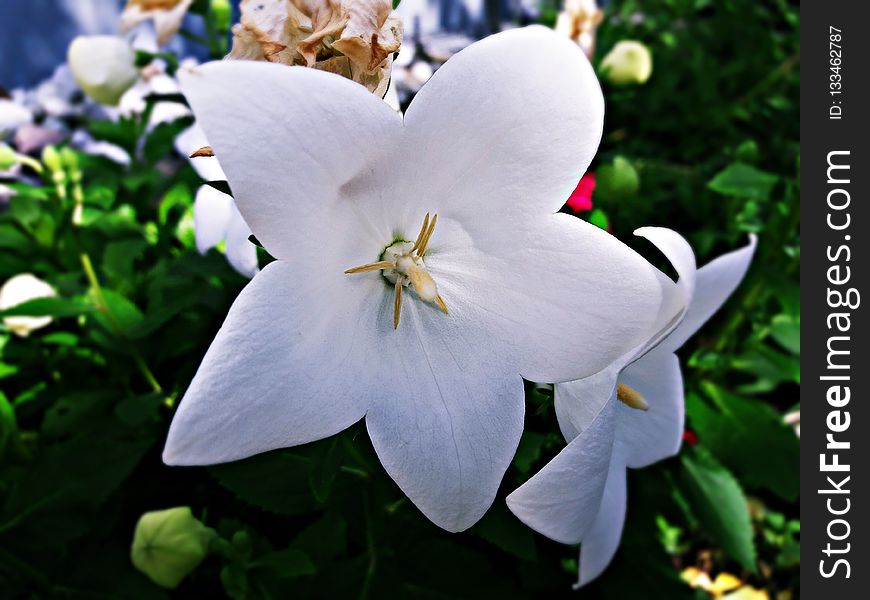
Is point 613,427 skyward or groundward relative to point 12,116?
groundward

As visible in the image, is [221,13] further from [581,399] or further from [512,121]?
[581,399]

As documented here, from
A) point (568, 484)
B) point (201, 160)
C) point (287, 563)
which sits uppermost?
point (201, 160)

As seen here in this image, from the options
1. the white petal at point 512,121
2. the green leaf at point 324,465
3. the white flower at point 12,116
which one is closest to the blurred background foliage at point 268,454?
the green leaf at point 324,465

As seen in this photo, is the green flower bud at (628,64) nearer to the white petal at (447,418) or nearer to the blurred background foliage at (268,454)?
the blurred background foliage at (268,454)

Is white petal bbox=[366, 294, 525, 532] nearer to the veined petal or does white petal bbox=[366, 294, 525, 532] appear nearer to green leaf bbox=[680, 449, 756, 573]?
the veined petal

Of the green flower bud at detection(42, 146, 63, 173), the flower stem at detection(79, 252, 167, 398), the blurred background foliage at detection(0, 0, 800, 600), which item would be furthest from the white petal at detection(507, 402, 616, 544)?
the green flower bud at detection(42, 146, 63, 173)

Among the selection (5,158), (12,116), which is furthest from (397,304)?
(12,116)
